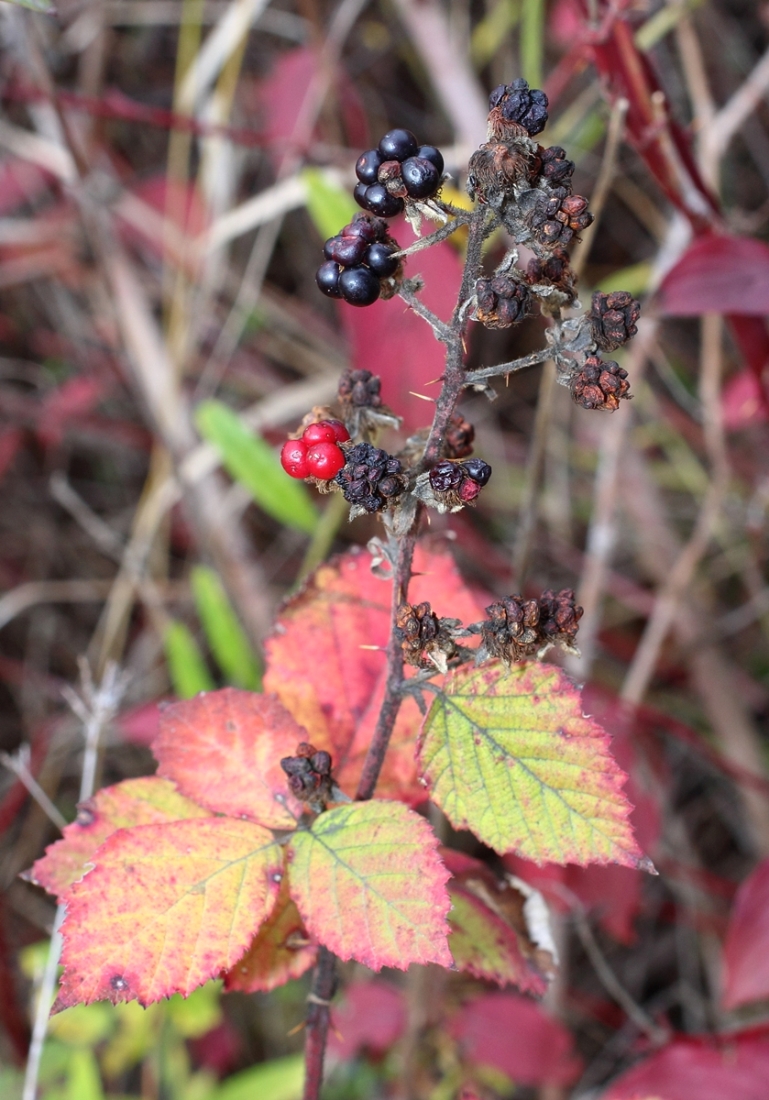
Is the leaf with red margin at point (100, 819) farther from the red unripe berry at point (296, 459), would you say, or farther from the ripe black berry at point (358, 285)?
the ripe black berry at point (358, 285)

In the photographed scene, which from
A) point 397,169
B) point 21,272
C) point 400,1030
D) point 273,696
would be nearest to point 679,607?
point 400,1030

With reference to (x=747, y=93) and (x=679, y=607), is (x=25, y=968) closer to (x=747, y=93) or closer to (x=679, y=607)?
(x=679, y=607)

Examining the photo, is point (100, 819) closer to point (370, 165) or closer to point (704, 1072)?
point (370, 165)

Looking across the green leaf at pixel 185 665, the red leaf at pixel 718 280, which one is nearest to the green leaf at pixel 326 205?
the red leaf at pixel 718 280

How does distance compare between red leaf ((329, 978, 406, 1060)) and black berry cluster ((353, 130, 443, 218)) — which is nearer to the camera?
black berry cluster ((353, 130, 443, 218))

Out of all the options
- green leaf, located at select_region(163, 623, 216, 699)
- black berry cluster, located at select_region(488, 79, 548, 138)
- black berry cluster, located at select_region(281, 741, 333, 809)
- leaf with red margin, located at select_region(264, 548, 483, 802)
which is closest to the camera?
black berry cluster, located at select_region(488, 79, 548, 138)

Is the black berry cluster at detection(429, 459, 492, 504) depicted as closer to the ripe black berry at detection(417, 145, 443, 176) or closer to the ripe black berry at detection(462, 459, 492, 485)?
the ripe black berry at detection(462, 459, 492, 485)

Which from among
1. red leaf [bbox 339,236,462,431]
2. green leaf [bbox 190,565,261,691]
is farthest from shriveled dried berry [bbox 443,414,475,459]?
green leaf [bbox 190,565,261,691]

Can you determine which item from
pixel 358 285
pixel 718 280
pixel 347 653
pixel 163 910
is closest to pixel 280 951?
pixel 163 910
